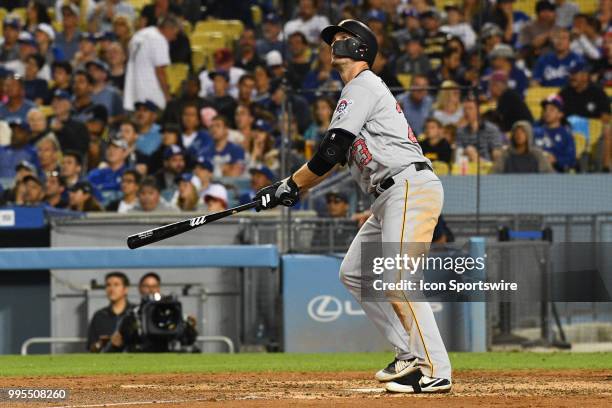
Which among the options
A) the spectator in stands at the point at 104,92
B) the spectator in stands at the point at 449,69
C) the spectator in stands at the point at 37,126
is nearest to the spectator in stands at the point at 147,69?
the spectator in stands at the point at 104,92

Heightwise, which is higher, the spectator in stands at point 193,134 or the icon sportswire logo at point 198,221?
the spectator in stands at point 193,134

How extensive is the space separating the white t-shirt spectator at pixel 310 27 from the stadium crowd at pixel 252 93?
3 cm

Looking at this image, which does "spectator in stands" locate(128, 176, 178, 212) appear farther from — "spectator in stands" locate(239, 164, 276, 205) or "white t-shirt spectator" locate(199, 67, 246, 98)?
"white t-shirt spectator" locate(199, 67, 246, 98)

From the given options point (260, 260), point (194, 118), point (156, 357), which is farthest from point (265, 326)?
point (194, 118)

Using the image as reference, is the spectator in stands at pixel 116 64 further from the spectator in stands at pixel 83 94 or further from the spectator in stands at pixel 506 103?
the spectator in stands at pixel 506 103

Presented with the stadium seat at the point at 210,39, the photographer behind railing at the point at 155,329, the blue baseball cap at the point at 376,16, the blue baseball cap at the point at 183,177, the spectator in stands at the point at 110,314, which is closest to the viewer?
the photographer behind railing at the point at 155,329

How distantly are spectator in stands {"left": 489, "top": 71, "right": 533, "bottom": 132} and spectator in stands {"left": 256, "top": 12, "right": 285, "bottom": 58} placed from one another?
10.3 ft

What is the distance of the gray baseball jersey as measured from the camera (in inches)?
255

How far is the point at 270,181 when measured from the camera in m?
13.3

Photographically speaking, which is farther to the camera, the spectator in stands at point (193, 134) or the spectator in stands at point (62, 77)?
the spectator in stands at point (62, 77)

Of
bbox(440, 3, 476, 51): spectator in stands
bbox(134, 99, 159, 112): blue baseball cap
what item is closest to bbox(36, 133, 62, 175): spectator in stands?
bbox(134, 99, 159, 112): blue baseball cap

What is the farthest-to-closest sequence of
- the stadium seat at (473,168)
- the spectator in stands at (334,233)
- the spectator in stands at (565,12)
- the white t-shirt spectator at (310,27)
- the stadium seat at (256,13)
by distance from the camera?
the stadium seat at (256,13) < the spectator in stands at (565,12) < the white t-shirt spectator at (310,27) < the stadium seat at (473,168) < the spectator in stands at (334,233)

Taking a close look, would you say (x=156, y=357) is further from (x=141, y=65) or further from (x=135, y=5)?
(x=135, y=5)

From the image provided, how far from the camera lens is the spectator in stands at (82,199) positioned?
43.3ft
